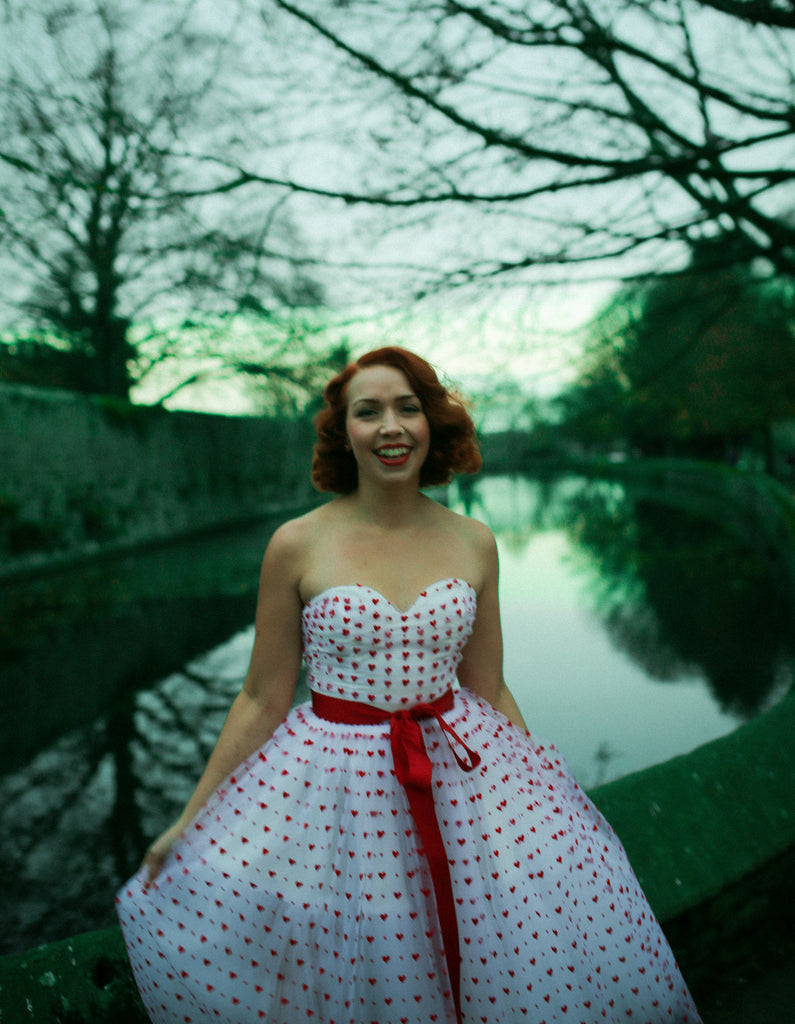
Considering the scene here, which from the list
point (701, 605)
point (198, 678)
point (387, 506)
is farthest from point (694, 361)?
point (387, 506)

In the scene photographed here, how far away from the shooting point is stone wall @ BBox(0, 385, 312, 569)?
12.2m

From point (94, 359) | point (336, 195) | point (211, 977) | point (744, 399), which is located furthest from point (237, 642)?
point (744, 399)

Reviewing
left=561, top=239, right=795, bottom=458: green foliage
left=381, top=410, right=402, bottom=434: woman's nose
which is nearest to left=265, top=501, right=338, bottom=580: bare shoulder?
left=381, top=410, right=402, bottom=434: woman's nose

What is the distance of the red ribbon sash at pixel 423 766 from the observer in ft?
4.73

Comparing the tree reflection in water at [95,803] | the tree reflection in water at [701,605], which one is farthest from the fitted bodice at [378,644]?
the tree reflection in water at [701,605]

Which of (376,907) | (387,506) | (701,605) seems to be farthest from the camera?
(701,605)

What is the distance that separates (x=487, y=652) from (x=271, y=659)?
51 cm

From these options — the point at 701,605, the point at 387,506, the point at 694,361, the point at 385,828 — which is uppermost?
the point at 694,361

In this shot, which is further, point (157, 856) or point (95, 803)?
point (95, 803)

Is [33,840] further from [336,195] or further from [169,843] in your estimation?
[336,195]

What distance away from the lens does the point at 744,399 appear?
24891mm

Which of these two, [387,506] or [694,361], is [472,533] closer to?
[387,506]

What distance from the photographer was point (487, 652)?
190 cm

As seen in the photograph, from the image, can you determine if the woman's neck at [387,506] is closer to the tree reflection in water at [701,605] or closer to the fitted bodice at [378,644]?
the fitted bodice at [378,644]
